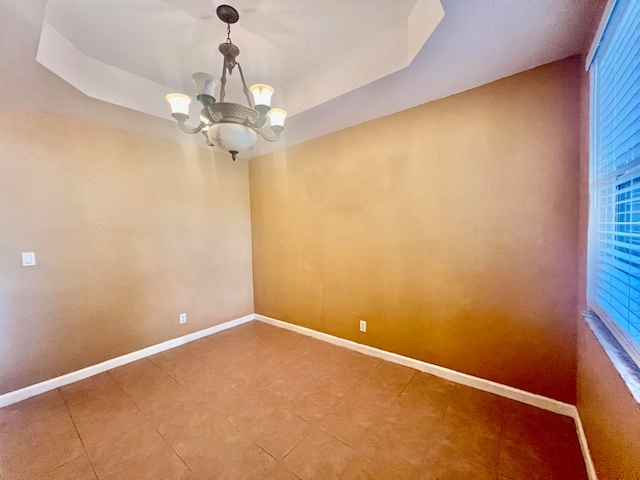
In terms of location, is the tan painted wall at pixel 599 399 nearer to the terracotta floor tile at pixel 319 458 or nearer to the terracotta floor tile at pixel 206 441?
the terracotta floor tile at pixel 319 458

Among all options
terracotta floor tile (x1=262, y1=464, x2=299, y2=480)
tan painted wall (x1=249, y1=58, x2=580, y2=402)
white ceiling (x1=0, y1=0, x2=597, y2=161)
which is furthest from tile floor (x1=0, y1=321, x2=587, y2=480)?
white ceiling (x1=0, y1=0, x2=597, y2=161)

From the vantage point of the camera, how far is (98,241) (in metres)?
2.50

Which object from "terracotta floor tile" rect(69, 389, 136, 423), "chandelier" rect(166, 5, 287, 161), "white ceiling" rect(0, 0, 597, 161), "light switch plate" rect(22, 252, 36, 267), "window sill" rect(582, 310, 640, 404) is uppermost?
"white ceiling" rect(0, 0, 597, 161)

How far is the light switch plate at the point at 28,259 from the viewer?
7.02 ft

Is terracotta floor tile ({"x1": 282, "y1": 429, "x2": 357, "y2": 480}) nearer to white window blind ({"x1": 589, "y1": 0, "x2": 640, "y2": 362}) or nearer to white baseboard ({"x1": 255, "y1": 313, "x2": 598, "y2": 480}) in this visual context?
white baseboard ({"x1": 255, "y1": 313, "x2": 598, "y2": 480})

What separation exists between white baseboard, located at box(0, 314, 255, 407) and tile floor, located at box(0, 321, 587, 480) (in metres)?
0.08

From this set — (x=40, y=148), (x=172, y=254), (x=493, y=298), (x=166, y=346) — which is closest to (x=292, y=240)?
(x=172, y=254)

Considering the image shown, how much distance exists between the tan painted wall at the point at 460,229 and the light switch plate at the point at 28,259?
98.9 inches

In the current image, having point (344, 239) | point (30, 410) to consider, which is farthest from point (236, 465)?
point (344, 239)

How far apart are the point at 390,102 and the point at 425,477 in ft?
8.85

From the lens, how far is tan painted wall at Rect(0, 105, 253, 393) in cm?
210

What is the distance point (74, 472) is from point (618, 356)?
283cm

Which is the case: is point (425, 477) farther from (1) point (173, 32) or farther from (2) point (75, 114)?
(2) point (75, 114)

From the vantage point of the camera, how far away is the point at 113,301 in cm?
260
